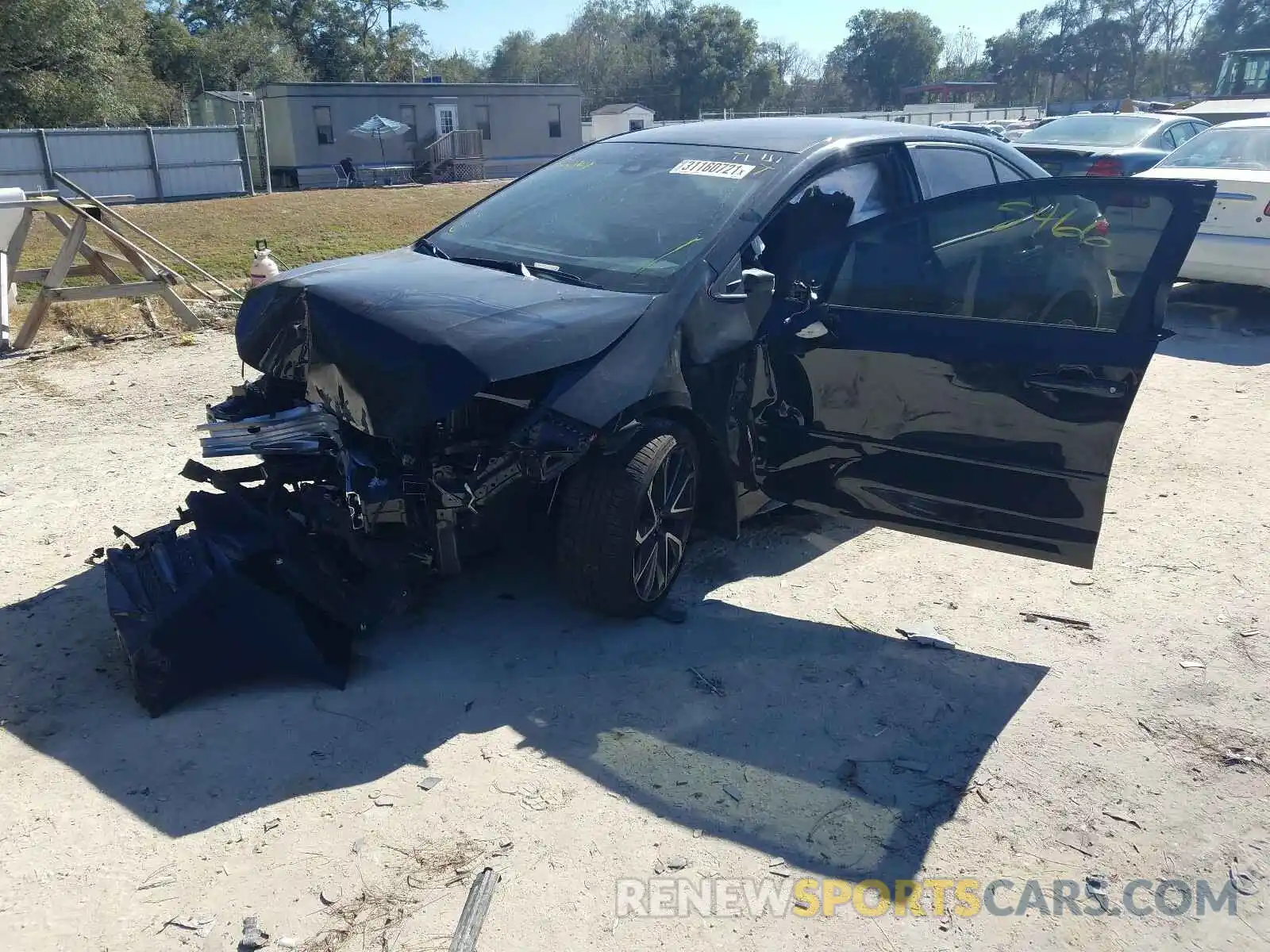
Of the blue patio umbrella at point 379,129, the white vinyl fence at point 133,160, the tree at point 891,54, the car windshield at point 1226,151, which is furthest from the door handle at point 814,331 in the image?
the tree at point 891,54

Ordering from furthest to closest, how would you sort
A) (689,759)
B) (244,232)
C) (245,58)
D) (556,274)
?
(245,58) → (244,232) → (556,274) → (689,759)

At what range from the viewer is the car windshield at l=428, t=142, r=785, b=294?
4.04 meters

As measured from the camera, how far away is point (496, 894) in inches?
105

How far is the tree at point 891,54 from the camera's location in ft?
241

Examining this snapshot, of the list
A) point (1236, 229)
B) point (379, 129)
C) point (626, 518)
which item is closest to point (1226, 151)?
point (1236, 229)

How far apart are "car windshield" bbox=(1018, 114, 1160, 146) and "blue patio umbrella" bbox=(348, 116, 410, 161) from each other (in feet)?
78.0

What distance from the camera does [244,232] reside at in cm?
1630

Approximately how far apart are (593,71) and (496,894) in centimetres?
7376

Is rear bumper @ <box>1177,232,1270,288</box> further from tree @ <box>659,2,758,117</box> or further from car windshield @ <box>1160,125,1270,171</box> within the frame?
tree @ <box>659,2,758,117</box>

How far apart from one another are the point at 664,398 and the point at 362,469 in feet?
3.77

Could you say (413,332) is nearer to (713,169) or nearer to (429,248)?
(429,248)

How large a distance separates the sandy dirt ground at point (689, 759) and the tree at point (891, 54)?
7553 cm

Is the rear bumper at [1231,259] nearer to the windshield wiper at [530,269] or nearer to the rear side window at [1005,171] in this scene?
the rear side window at [1005,171]

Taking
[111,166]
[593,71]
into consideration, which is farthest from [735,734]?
[593,71]
